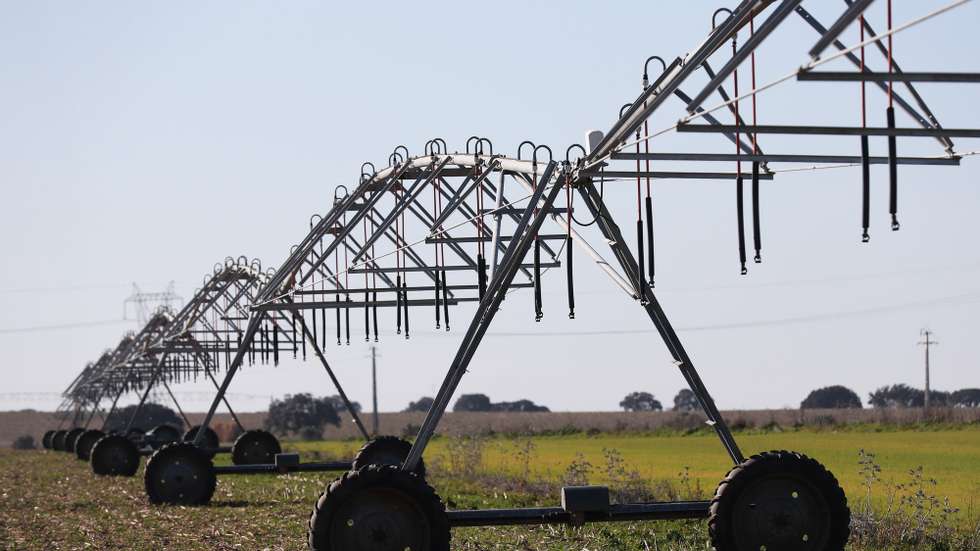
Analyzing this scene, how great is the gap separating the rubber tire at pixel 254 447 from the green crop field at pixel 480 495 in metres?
1.40

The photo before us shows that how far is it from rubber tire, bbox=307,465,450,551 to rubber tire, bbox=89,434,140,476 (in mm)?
23867

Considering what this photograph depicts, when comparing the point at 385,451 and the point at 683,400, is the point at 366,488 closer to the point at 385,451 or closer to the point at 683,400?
the point at 385,451

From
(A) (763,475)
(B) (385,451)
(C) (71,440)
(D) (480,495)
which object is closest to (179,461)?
(B) (385,451)

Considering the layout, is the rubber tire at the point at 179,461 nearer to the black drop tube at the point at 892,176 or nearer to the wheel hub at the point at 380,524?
the wheel hub at the point at 380,524

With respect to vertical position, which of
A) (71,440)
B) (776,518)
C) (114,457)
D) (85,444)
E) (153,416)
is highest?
(153,416)

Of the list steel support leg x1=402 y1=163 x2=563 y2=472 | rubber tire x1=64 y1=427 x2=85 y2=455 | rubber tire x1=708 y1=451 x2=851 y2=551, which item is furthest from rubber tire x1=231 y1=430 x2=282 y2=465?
rubber tire x1=64 y1=427 x2=85 y2=455

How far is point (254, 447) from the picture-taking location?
36.0m

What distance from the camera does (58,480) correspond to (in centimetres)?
3597

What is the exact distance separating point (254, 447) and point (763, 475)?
23.2 metres

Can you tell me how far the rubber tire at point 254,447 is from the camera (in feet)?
117

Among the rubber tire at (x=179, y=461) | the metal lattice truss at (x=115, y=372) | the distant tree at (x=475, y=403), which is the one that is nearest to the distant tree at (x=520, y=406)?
the distant tree at (x=475, y=403)

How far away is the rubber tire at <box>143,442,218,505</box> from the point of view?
2641cm

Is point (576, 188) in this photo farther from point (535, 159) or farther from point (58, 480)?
point (58, 480)

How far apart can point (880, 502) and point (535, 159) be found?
31.3ft
